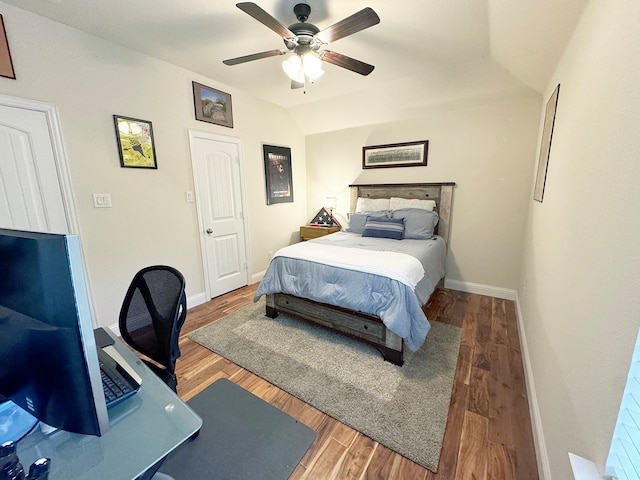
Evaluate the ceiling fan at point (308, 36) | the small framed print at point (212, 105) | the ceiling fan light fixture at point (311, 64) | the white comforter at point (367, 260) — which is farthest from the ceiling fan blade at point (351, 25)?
the small framed print at point (212, 105)

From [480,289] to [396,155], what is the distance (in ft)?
6.93

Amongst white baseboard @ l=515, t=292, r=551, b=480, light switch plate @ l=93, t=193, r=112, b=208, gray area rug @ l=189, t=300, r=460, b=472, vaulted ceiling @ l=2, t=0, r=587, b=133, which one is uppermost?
vaulted ceiling @ l=2, t=0, r=587, b=133

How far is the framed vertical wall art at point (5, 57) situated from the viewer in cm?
176

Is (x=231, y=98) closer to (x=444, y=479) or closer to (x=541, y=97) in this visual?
(x=541, y=97)

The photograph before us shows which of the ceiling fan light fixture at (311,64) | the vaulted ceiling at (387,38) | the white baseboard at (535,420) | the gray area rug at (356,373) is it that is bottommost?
the gray area rug at (356,373)

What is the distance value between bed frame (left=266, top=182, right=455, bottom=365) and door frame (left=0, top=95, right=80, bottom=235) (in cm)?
180

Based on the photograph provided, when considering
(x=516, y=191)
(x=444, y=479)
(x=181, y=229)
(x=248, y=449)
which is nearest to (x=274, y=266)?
(x=181, y=229)

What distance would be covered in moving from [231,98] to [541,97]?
137 inches

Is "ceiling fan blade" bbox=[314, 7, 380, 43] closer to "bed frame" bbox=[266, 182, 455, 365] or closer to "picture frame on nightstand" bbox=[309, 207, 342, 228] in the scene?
"bed frame" bbox=[266, 182, 455, 365]

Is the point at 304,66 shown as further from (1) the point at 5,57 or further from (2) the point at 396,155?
(2) the point at 396,155

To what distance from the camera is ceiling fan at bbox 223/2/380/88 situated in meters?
1.48

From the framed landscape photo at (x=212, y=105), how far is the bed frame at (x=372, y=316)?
2163mm

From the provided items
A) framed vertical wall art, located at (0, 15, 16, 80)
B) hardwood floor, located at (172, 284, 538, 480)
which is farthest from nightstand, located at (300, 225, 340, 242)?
framed vertical wall art, located at (0, 15, 16, 80)

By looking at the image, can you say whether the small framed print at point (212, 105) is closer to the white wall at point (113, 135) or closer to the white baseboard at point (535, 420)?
the white wall at point (113, 135)
